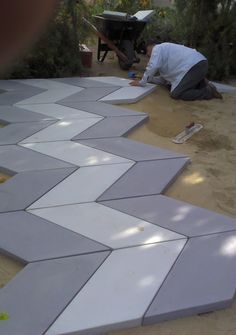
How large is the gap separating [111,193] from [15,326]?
1527mm

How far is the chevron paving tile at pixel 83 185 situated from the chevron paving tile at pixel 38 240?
0.24 m

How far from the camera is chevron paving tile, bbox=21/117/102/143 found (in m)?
4.42

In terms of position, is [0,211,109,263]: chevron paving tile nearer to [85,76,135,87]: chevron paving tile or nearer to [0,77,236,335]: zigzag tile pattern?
[0,77,236,335]: zigzag tile pattern

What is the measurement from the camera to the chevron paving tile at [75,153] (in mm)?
4000

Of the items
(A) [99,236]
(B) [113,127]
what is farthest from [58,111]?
(A) [99,236]

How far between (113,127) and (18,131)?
994 mm

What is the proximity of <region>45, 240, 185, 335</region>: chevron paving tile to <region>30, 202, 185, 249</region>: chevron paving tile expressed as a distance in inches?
3.4

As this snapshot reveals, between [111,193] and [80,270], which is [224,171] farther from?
[80,270]

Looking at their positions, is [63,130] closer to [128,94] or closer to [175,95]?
[128,94]

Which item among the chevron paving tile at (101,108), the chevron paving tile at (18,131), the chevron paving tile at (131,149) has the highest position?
the chevron paving tile at (101,108)

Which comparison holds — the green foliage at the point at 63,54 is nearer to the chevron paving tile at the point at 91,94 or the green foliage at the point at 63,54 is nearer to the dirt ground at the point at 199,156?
the dirt ground at the point at 199,156

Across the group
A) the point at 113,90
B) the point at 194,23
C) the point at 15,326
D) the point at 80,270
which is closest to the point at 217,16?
the point at 194,23

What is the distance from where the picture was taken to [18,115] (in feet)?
16.3

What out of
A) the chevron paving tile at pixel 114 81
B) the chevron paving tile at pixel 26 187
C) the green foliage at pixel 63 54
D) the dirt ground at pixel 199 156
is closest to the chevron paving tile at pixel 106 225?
the chevron paving tile at pixel 26 187
